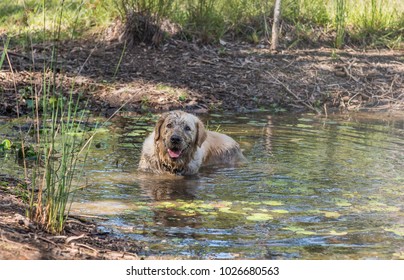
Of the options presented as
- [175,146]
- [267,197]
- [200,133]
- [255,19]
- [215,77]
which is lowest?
[267,197]

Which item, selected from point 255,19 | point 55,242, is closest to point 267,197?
point 55,242

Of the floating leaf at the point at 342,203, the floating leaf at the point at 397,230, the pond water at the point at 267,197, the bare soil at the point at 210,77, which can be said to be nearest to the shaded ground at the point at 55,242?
the pond water at the point at 267,197

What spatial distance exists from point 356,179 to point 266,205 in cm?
163

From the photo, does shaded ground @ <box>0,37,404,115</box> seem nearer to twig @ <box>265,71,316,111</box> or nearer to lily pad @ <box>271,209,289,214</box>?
twig @ <box>265,71,316,111</box>

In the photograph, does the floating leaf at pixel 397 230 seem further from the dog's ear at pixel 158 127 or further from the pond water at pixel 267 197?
the dog's ear at pixel 158 127

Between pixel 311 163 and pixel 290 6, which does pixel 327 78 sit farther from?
pixel 311 163

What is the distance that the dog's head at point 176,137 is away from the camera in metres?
8.84

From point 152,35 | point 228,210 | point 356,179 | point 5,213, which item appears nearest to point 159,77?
point 152,35

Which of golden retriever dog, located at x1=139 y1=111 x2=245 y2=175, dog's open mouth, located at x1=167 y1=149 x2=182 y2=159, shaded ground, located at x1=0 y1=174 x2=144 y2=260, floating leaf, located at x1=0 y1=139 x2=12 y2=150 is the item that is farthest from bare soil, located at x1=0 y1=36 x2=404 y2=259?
shaded ground, located at x1=0 y1=174 x2=144 y2=260

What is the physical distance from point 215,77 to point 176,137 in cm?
571

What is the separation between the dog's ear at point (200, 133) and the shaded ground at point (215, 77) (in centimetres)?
346

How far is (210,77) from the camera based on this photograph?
46.8ft

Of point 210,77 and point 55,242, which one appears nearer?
point 55,242

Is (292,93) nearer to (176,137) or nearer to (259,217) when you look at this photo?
(176,137)
